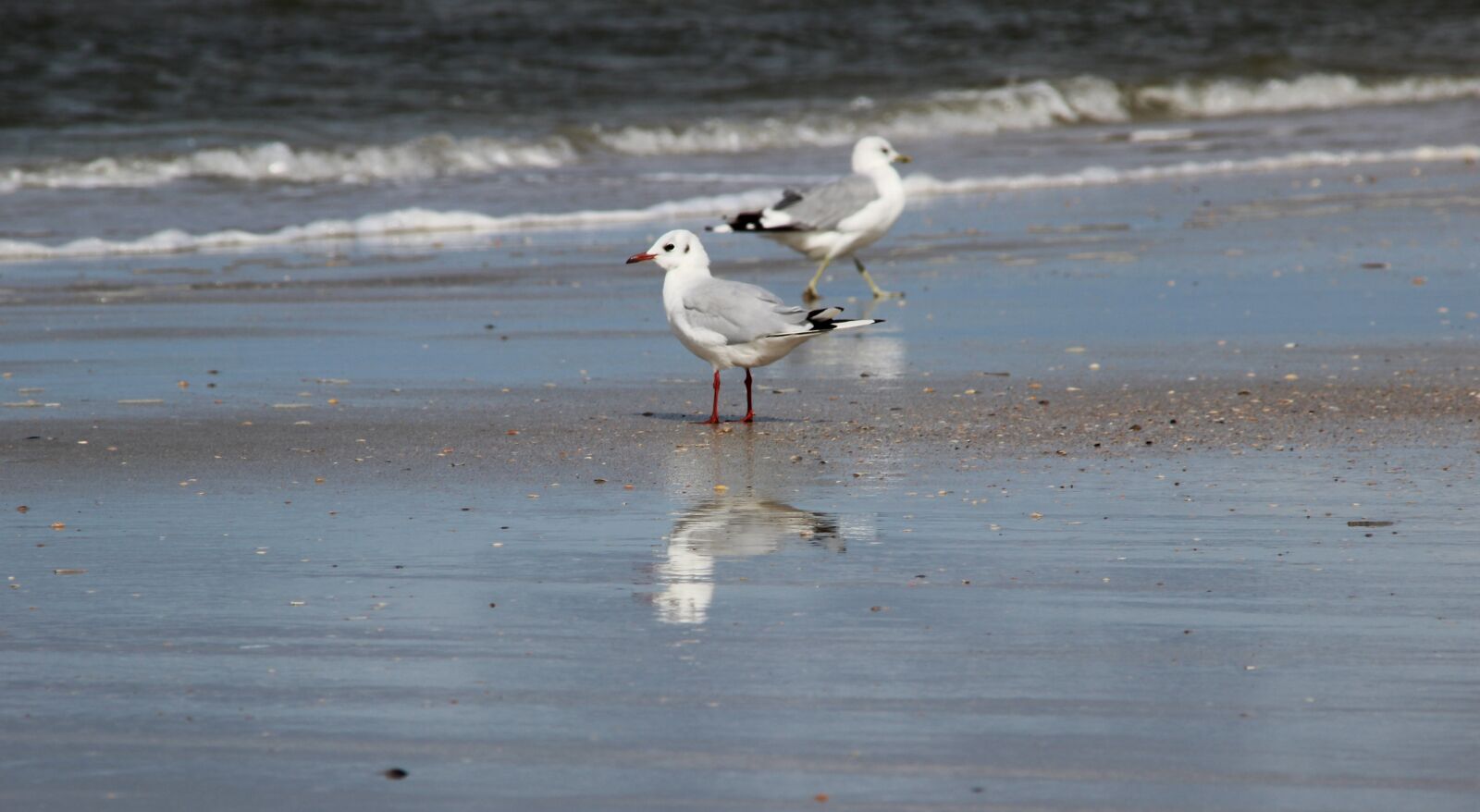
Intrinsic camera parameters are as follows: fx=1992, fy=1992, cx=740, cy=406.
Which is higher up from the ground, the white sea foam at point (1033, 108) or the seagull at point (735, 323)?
the white sea foam at point (1033, 108)

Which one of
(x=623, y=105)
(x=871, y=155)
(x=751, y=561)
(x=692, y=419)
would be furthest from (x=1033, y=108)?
(x=751, y=561)

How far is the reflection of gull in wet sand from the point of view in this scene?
457cm

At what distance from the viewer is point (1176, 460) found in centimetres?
627

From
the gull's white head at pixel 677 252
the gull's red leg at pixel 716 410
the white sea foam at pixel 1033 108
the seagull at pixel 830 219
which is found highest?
the white sea foam at pixel 1033 108

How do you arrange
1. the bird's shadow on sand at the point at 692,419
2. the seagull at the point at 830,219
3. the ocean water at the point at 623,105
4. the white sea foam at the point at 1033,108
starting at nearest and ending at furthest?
the bird's shadow on sand at the point at 692,419 → the seagull at the point at 830,219 → the ocean water at the point at 623,105 → the white sea foam at the point at 1033,108

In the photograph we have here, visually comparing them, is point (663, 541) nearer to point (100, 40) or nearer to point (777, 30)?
point (100, 40)

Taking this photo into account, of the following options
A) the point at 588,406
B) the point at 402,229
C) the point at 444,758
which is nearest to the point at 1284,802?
the point at 444,758

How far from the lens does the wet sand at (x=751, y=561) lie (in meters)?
3.50

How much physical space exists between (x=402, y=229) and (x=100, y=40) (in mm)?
16428

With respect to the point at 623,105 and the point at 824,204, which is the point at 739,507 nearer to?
the point at 824,204

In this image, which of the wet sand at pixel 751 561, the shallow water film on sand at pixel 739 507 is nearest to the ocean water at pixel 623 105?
the shallow water film on sand at pixel 739 507

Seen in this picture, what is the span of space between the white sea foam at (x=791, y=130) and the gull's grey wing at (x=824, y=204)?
26.3 ft

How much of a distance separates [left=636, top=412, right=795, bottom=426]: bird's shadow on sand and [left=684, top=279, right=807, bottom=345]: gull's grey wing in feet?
0.97

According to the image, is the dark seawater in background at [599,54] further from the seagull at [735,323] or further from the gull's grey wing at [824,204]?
the seagull at [735,323]
